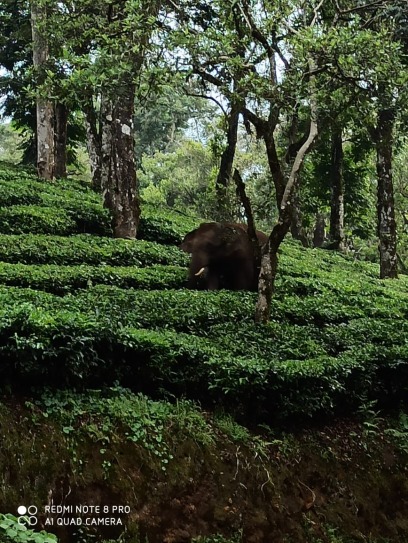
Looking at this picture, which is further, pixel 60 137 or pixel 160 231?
pixel 60 137

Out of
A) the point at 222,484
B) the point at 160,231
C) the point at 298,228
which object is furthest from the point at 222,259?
the point at 298,228

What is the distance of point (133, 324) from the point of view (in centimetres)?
666

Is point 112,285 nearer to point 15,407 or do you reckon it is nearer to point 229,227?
point 229,227

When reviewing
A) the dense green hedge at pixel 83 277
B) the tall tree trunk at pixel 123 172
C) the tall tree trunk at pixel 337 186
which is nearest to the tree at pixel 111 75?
the tall tree trunk at pixel 123 172

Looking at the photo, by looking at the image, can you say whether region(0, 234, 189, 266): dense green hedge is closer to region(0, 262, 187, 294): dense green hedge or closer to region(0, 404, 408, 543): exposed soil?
region(0, 262, 187, 294): dense green hedge

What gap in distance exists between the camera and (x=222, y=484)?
5.05m

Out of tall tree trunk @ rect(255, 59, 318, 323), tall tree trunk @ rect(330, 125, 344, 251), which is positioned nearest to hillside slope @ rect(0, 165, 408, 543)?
tall tree trunk @ rect(255, 59, 318, 323)

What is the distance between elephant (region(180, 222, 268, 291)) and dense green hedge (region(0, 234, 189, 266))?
1.07 meters

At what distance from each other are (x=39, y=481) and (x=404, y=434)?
4.22 meters

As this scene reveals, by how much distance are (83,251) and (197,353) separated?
532 centimetres

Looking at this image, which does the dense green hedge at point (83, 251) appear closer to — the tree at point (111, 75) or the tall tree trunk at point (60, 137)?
the tree at point (111, 75)

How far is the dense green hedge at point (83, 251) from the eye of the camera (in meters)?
9.86

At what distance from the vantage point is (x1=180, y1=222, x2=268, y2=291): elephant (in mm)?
10508

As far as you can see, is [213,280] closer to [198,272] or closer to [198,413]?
[198,272]
